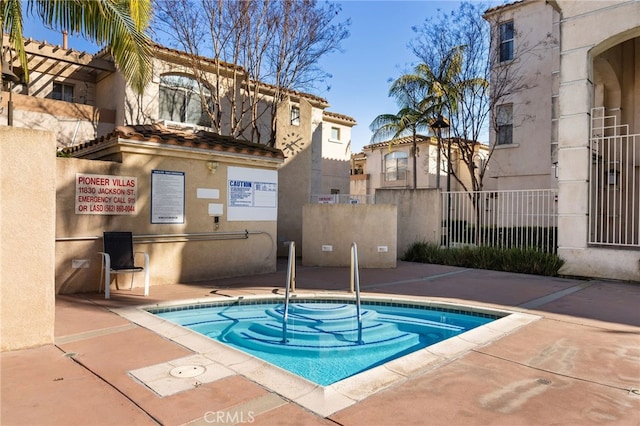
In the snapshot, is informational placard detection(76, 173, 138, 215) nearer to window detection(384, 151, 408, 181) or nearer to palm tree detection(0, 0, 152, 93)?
palm tree detection(0, 0, 152, 93)

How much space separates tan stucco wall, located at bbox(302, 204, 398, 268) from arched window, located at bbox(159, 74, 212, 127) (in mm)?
7656

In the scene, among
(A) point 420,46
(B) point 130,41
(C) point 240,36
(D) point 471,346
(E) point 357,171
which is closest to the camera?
(D) point 471,346

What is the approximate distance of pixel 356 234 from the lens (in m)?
12.6

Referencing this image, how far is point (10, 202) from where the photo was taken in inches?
180

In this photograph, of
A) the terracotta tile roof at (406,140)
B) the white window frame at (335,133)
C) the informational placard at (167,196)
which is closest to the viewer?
the informational placard at (167,196)

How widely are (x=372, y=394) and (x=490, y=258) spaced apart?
9993 mm

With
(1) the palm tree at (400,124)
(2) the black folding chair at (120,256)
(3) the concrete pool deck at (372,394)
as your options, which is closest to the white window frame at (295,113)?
(1) the palm tree at (400,124)

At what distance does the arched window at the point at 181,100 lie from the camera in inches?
643

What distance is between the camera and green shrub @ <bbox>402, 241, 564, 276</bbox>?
1147 cm

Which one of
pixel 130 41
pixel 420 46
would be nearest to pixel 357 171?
pixel 420 46

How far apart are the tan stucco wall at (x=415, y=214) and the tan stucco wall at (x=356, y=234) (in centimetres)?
178

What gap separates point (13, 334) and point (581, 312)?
8.41 metres

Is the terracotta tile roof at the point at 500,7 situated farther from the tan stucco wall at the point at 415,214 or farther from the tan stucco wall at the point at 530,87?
the tan stucco wall at the point at 415,214

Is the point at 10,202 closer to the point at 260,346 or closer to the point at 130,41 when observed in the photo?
the point at 260,346
